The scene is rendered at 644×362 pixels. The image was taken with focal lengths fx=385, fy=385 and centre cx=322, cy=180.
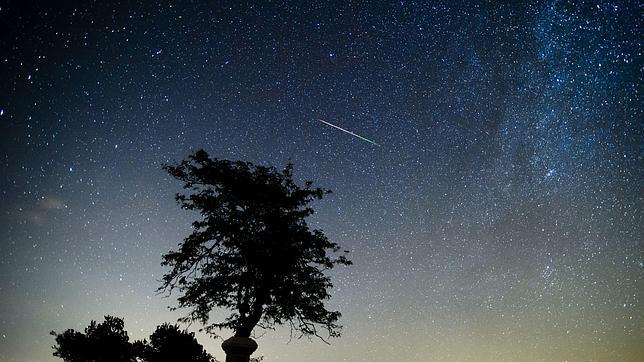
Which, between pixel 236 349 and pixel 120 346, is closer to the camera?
pixel 236 349

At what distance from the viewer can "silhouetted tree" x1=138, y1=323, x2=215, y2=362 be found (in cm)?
1714

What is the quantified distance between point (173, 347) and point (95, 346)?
10.4 ft

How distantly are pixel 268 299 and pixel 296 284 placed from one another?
1208 millimetres

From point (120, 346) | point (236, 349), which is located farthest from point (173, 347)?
point (236, 349)

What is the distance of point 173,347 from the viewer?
1752 centimetres

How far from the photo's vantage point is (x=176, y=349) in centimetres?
1752

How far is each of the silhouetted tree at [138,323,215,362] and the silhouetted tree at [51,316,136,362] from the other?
2.57ft

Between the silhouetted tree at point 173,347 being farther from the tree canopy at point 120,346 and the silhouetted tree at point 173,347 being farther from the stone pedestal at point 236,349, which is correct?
the stone pedestal at point 236,349

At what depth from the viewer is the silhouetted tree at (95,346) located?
16391 mm

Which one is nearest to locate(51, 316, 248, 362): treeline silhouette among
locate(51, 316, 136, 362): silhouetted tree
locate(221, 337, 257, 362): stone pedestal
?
locate(51, 316, 136, 362): silhouetted tree

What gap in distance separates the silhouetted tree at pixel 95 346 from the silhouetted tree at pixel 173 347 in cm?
78

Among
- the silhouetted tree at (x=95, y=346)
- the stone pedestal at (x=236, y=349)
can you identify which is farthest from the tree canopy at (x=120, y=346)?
the stone pedestal at (x=236, y=349)

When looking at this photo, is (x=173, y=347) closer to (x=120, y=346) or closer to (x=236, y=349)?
(x=120, y=346)

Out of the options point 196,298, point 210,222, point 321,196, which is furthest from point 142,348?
point 321,196
